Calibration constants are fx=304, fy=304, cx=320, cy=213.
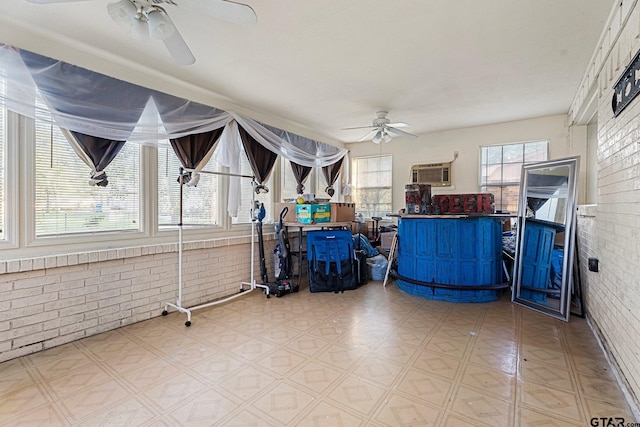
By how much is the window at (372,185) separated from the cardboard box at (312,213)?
2.28 m

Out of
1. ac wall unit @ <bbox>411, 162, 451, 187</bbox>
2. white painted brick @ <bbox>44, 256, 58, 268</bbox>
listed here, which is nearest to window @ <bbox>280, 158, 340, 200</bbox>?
ac wall unit @ <bbox>411, 162, 451, 187</bbox>

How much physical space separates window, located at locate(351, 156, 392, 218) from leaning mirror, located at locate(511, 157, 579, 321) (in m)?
2.81

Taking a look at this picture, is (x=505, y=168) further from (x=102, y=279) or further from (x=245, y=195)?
(x=102, y=279)

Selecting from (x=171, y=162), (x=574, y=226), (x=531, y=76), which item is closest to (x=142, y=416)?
(x=171, y=162)

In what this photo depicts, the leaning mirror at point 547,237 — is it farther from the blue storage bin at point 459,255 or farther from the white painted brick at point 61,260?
the white painted brick at point 61,260

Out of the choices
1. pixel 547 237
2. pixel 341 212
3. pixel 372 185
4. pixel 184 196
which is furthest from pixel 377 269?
pixel 184 196

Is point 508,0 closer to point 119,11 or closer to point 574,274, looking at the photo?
point 119,11

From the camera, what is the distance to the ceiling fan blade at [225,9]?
1.78 metres

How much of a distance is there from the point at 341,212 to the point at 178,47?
3.28 m

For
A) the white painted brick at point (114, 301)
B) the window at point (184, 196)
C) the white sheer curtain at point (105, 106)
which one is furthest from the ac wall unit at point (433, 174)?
the white painted brick at point (114, 301)

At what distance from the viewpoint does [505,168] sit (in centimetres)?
539

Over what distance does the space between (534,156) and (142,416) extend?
6.13 meters

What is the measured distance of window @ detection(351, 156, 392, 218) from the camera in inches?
259

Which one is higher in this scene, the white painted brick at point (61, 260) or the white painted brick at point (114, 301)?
the white painted brick at point (61, 260)
